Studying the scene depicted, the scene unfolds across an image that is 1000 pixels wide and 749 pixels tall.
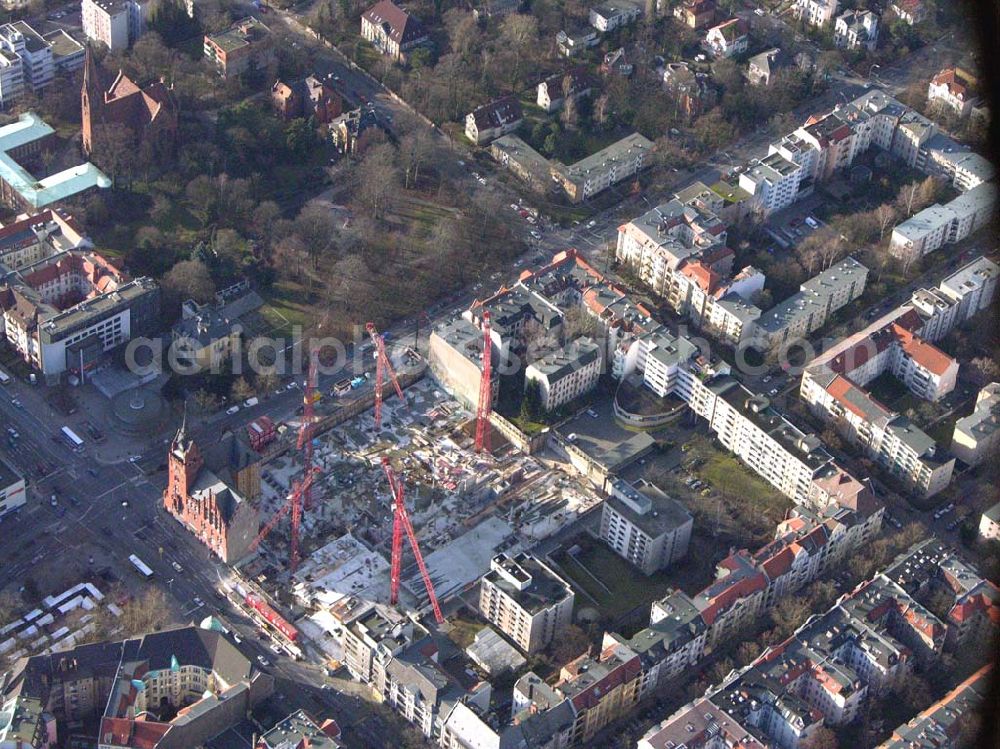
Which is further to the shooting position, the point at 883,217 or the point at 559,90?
the point at 559,90

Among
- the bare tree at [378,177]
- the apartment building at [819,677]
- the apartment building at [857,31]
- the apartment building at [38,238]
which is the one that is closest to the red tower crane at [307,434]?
the bare tree at [378,177]

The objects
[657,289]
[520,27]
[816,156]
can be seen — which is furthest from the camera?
[520,27]

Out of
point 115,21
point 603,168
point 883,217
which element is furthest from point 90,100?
point 883,217

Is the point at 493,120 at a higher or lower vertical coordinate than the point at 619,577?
higher

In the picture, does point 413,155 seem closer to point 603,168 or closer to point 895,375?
point 603,168

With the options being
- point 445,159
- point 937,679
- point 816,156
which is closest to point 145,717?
point 937,679

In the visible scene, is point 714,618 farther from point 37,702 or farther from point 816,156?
point 816,156

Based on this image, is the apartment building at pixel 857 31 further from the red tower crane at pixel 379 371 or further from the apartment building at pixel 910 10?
the red tower crane at pixel 379 371
